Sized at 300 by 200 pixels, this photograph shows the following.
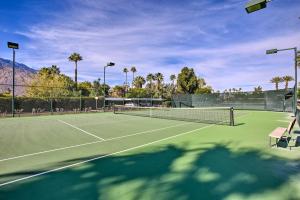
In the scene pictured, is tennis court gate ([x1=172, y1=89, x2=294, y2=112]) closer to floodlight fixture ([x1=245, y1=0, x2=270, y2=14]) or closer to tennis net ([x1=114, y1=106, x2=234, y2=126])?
tennis net ([x1=114, y1=106, x2=234, y2=126])

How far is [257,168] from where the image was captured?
4.70 metres

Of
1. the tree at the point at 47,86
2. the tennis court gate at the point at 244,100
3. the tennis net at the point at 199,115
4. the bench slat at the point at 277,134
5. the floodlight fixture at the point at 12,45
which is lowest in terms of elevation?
the tennis net at the point at 199,115

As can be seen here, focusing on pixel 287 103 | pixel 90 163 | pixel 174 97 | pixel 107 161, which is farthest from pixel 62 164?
pixel 174 97

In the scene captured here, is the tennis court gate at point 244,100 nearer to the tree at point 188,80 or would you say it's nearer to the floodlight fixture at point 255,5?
the tree at point 188,80

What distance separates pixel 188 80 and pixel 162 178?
43.1 metres

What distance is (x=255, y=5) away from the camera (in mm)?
4195

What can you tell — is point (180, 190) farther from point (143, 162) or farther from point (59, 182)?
point (59, 182)

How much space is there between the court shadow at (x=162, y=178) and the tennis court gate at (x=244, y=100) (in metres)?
20.5

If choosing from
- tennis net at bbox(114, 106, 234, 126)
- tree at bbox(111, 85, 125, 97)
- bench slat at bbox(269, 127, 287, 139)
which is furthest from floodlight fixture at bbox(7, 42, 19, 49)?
tree at bbox(111, 85, 125, 97)

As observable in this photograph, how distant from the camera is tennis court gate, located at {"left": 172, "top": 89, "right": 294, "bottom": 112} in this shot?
79.1 feet

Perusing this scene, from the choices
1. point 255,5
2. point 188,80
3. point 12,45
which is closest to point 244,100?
point 188,80

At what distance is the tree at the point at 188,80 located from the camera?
45719mm

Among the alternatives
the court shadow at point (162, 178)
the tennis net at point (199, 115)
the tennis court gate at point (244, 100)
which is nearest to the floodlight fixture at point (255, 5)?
the court shadow at point (162, 178)

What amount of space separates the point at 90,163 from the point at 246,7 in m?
4.76
